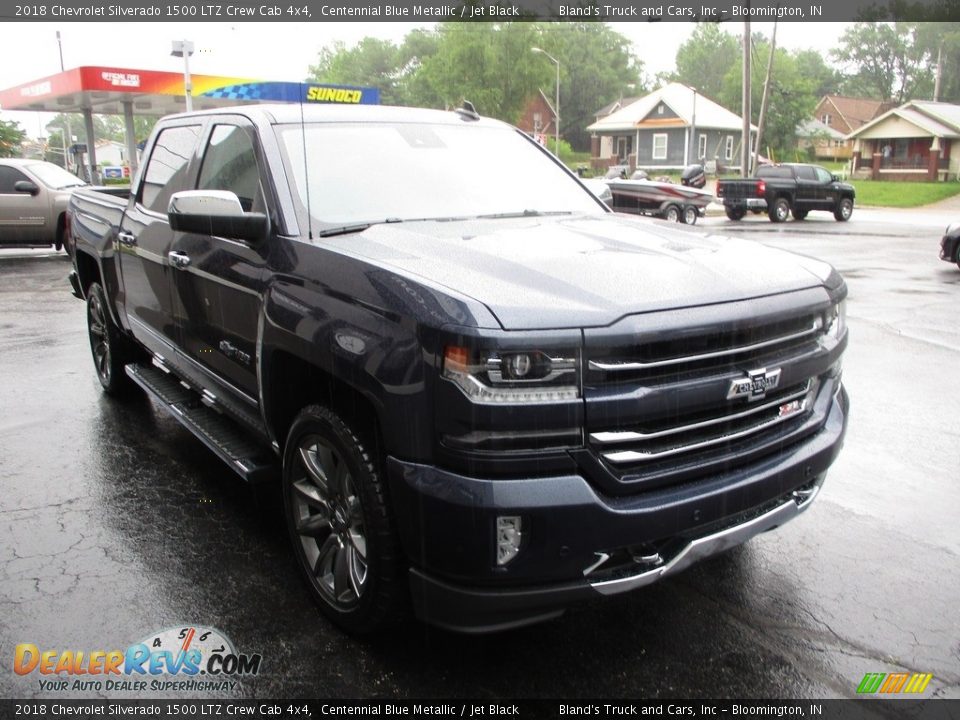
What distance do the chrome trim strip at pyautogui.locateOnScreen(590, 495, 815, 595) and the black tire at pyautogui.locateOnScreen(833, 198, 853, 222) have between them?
26755 millimetres

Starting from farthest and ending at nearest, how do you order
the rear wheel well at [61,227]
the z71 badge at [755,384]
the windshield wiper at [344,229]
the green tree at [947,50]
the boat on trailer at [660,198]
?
the green tree at [947,50] → the boat on trailer at [660,198] → the rear wheel well at [61,227] → the windshield wiper at [344,229] → the z71 badge at [755,384]

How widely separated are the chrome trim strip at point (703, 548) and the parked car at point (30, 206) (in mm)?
14730

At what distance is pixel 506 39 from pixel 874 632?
60066 mm

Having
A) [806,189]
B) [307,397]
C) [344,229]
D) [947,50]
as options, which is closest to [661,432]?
[307,397]

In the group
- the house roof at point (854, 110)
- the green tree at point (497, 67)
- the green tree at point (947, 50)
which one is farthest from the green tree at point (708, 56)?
the green tree at point (947, 50)

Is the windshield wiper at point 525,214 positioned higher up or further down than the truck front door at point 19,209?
higher up

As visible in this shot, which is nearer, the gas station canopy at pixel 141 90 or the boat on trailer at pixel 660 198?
the boat on trailer at pixel 660 198

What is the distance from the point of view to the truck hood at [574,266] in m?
2.55

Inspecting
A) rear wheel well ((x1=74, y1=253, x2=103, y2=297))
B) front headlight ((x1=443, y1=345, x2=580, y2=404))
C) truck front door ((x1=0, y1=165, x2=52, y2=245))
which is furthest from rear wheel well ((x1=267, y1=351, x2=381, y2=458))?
truck front door ((x1=0, y1=165, x2=52, y2=245))

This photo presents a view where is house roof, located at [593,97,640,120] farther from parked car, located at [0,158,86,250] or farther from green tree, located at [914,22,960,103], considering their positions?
parked car, located at [0,158,86,250]

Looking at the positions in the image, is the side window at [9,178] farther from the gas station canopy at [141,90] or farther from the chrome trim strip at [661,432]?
the chrome trim strip at [661,432]

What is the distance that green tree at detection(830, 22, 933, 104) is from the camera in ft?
319

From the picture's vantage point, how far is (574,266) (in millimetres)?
2906

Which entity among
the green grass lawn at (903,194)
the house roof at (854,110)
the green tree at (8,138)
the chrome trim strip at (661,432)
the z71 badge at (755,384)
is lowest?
the green grass lawn at (903,194)
